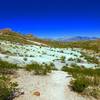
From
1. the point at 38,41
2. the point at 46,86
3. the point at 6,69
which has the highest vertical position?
the point at 38,41

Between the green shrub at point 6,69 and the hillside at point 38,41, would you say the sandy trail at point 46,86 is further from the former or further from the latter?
the hillside at point 38,41

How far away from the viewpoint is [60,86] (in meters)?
15.6

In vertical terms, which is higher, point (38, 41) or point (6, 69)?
point (38, 41)

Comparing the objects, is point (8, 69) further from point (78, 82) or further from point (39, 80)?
point (78, 82)

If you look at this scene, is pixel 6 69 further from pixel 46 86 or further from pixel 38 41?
pixel 38 41

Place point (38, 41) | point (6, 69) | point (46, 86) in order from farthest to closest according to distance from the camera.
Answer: point (38, 41) → point (6, 69) → point (46, 86)

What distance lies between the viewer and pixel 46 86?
15.5 meters

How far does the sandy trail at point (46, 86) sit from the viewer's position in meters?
13.7

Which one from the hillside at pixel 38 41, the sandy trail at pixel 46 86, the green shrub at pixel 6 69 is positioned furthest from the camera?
the hillside at pixel 38 41

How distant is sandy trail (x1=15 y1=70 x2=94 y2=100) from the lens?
1370 cm

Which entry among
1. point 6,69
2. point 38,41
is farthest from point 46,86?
point 38,41

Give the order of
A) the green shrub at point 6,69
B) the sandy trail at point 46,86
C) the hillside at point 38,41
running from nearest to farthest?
the sandy trail at point 46,86 → the green shrub at point 6,69 → the hillside at point 38,41

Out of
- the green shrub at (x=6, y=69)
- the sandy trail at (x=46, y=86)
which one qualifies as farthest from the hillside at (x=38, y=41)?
the sandy trail at (x=46, y=86)

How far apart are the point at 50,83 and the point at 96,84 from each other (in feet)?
10.6
